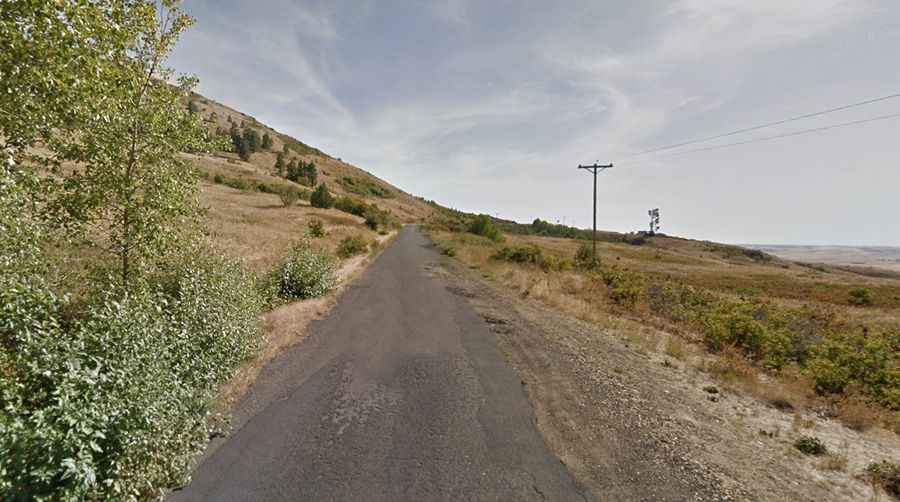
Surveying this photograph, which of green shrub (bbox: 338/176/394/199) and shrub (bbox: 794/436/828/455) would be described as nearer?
shrub (bbox: 794/436/828/455)

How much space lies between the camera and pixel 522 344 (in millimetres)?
9375

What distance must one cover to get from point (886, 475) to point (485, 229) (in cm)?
4748

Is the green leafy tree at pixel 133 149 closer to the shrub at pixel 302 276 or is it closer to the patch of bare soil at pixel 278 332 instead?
the patch of bare soil at pixel 278 332

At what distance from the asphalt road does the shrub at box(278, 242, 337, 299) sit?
3.36 meters

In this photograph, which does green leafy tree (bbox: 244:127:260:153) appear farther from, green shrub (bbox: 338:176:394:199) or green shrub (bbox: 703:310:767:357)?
green shrub (bbox: 703:310:767:357)

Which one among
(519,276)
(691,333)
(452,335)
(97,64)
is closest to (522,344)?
(452,335)

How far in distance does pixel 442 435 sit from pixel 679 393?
540 centimetres

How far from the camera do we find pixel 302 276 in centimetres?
1220

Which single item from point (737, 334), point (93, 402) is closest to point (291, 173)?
point (737, 334)

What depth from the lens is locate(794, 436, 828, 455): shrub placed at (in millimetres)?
5220

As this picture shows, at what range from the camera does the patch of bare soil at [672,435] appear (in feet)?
14.1

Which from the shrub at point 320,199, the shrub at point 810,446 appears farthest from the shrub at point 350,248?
the shrub at point 320,199

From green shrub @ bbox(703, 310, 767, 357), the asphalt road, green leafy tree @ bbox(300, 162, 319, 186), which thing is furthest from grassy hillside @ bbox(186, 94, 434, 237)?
green shrub @ bbox(703, 310, 767, 357)

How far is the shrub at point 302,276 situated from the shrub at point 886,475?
13.5 m
